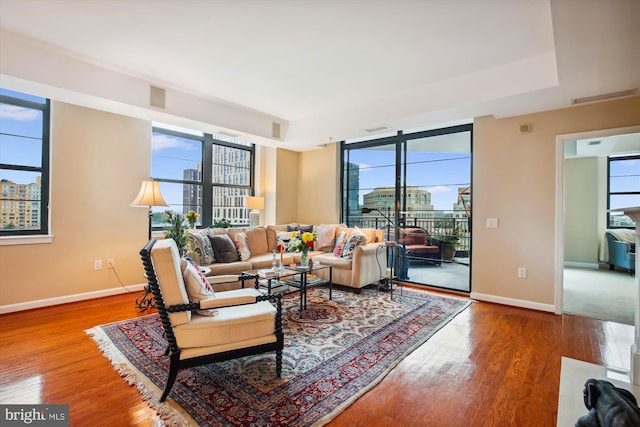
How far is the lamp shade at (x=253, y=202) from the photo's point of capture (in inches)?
224

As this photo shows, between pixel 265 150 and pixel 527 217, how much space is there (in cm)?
471

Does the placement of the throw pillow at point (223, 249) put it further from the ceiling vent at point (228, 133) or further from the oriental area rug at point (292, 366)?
the ceiling vent at point (228, 133)

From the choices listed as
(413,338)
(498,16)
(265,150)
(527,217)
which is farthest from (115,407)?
(265,150)

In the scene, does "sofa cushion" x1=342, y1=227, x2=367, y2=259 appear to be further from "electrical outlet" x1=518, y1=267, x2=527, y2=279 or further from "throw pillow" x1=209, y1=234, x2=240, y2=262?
"electrical outlet" x1=518, y1=267, x2=527, y2=279

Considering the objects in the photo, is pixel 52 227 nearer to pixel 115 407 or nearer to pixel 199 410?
pixel 115 407

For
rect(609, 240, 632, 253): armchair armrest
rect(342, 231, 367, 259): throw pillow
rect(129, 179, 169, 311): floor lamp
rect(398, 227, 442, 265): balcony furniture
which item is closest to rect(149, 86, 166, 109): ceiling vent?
rect(129, 179, 169, 311): floor lamp

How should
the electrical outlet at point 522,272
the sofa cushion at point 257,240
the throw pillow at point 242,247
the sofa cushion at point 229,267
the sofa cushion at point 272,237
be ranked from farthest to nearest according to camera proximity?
the sofa cushion at point 272,237, the sofa cushion at point 257,240, the throw pillow at point 242,247, the sofa cushion at point 229,267, the electrical outlet at point 522,272

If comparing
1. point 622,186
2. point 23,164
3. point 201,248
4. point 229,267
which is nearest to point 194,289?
point 229,267

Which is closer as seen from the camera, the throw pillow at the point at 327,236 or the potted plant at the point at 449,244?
the potted plant at the point at 449,244

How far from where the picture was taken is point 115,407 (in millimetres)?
1850


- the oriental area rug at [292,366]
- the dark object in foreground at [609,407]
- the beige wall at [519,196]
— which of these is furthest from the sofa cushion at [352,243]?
the dark object in foreground at [609,407]

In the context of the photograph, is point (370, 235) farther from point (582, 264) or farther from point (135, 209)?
point (582, 264)

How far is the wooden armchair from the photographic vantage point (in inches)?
72.4

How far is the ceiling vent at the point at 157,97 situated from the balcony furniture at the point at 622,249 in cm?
811
